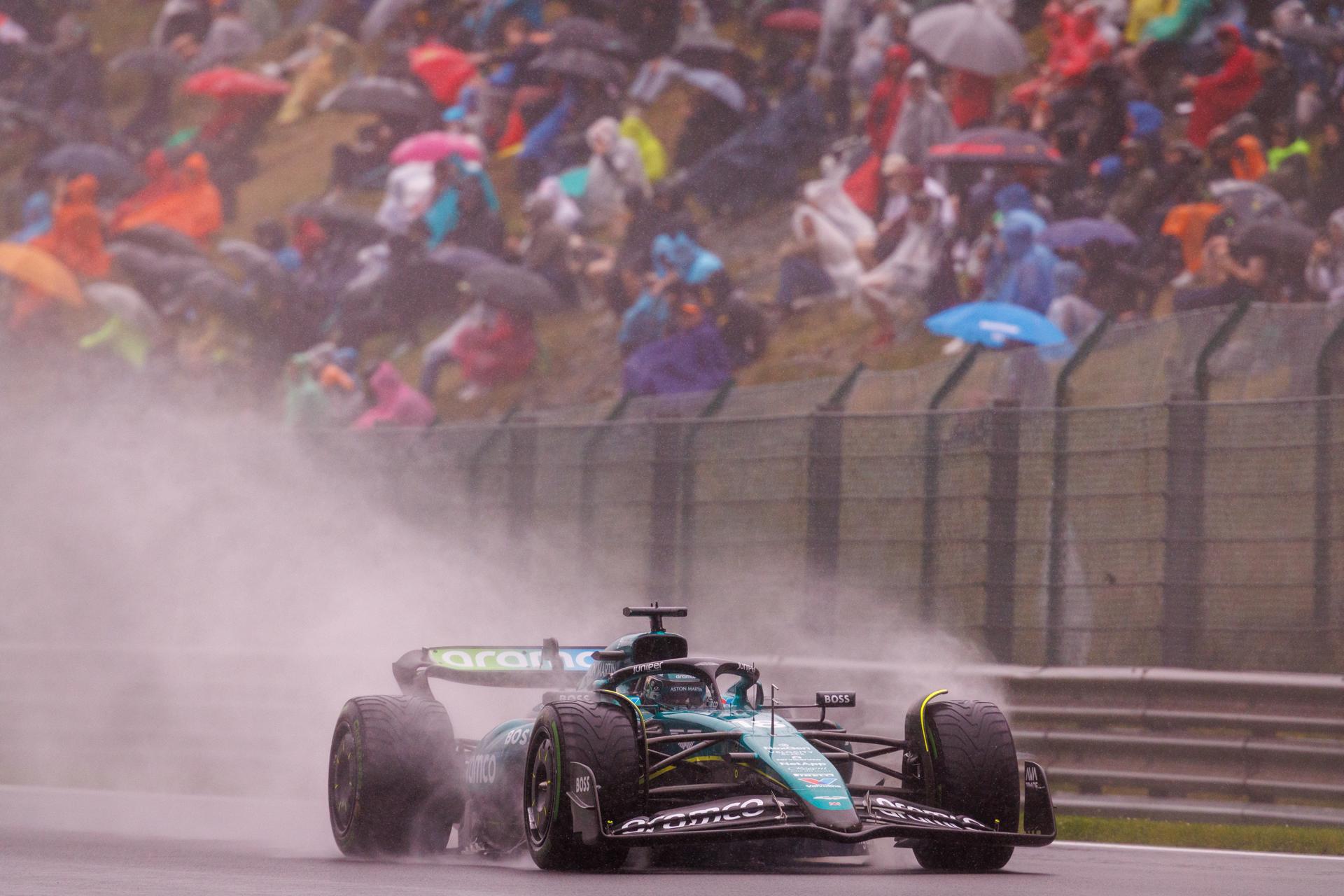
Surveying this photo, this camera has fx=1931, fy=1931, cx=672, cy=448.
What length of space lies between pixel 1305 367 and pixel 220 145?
2213 cm

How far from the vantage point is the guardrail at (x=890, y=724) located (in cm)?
1042

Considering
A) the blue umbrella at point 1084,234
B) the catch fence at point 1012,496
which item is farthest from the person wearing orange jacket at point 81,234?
the blue umbrella at point 1084,234

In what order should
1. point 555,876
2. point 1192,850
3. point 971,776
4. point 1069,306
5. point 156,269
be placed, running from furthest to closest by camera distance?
point 156,269, point 1069,306, point 1192,850, point 971,776, point 555,876

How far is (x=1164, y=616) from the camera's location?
1118cm

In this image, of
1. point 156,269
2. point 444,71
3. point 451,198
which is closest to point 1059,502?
point 451,198

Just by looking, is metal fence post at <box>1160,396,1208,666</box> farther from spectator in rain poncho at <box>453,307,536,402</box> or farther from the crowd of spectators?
spectator in rain poncho at <box>453,307,536,402</box>

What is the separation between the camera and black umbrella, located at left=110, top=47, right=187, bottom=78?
31.4 meters

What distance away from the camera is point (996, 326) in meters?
15.5

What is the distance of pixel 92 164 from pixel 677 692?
22661 mm

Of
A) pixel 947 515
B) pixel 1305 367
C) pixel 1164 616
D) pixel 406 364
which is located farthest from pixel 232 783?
pixel 406 364

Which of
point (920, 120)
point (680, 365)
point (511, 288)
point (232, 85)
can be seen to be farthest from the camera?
Answer: point (232, 85)

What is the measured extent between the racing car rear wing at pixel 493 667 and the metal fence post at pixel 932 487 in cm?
298

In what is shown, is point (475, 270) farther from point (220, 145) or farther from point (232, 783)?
point (220, 145)

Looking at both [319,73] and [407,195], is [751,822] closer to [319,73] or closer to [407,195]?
[407,195]
